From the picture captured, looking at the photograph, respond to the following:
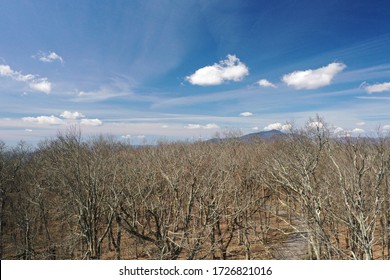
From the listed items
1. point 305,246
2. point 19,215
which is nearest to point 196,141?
point 305,246

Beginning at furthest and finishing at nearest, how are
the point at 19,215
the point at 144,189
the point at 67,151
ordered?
the point at 19,215 < the point at 144,189 < the point at 67,151

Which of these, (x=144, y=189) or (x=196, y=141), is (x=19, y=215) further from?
(x=196, y=141)

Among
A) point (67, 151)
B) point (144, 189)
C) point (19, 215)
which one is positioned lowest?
point (19, 215)

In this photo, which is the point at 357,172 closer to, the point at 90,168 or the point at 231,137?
the point at 90,168

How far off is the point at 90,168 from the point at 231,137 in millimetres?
35944

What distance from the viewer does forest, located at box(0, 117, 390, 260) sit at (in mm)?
9867

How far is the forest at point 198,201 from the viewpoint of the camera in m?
9.87

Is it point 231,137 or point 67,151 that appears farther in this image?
point 231,137

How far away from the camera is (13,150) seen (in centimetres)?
3183

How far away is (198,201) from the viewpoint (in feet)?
46.1

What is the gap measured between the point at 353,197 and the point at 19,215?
70.2ft
